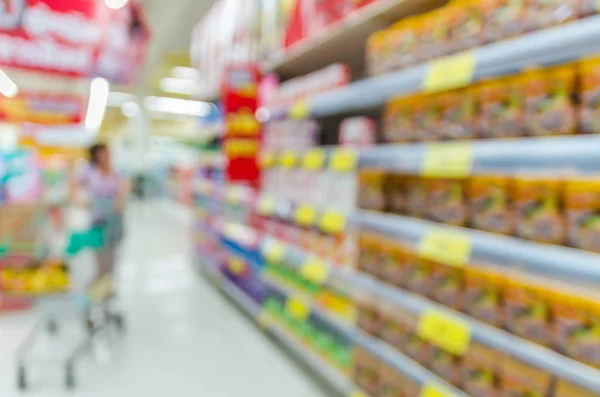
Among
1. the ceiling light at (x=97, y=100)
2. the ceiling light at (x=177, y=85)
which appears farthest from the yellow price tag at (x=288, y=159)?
the ceiling light at (x=177, y=85)

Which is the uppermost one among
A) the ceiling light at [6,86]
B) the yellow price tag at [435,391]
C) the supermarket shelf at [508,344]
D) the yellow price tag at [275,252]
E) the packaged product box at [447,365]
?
the ceiling light at [6,86]

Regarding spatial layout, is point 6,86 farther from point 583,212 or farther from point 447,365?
point 583,212

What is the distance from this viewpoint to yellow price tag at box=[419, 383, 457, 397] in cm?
166

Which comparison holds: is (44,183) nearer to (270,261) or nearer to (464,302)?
(270,261)

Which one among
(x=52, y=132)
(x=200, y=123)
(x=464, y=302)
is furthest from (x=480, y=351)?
(x=52, y=132)

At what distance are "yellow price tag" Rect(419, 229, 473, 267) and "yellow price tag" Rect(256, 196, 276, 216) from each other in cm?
159

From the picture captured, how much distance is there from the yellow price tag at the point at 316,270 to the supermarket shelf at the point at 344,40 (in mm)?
1180

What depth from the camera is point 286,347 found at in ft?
10.9

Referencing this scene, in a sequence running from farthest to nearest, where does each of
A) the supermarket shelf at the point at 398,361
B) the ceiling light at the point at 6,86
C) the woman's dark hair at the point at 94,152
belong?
the ceiling light at the point at 6,86
the woman's dark hair at the point at 94,152
the supermarket shelf at the point at 398,361

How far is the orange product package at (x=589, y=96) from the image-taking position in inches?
49.6

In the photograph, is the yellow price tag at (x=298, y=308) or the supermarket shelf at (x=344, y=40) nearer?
the supermarket shelf at (x=344, y=40)

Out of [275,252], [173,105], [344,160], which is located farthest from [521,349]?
[173,105]

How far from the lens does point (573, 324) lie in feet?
4.25

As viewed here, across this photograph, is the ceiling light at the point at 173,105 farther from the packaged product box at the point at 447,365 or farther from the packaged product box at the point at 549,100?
the packaged product box at the point at 549,100
